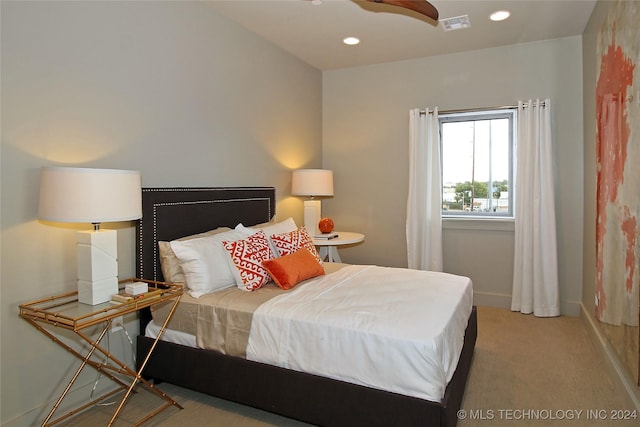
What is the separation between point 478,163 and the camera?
4.36m

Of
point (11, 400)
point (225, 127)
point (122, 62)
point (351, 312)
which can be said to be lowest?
point (11, 400)

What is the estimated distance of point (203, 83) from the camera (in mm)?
3129

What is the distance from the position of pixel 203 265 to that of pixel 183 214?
531 mm

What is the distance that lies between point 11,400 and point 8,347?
0.27 metres

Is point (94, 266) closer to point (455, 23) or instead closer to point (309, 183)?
point (309, 183)

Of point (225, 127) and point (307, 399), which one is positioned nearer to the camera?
point (307, 399)

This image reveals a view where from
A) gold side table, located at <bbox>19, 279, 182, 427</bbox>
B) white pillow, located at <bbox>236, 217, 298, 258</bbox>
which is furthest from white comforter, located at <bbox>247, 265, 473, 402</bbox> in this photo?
white pillow, located at <bbox>236, 217, 298, 258</bbox>

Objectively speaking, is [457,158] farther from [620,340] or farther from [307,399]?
[307,399]

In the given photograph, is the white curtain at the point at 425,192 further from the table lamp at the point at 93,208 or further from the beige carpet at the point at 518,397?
the table lamp at the point at 93,208

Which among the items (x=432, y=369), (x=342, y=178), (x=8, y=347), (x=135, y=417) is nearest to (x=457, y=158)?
(x=342, y=178)

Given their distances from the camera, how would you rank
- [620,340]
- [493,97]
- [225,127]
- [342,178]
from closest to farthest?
[620,340] < [225,127] < [493,97] < [342,178]

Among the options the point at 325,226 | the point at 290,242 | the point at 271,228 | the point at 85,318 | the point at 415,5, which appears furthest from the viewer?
the point at 325,226

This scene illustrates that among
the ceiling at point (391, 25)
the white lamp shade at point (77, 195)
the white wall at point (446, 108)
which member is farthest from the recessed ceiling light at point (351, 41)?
the white lamp shade at point (77, 195)

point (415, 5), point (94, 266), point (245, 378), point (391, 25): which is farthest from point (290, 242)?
point (391, 25)
